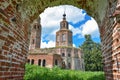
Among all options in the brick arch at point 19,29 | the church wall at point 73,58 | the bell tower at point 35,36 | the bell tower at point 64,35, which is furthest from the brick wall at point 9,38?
the bell tower at point 64,35

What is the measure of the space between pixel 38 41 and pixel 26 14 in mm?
43659

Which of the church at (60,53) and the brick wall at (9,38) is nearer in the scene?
the brick wall at (9,38)

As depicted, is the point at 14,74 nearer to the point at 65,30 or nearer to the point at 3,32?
the point at 3,32

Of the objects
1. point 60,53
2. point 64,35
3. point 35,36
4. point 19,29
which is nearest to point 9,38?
point 19,29

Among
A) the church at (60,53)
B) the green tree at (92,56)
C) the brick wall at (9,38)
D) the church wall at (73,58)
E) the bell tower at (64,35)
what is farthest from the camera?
the bell tower at (64,35)

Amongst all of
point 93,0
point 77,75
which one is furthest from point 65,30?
point 93,0

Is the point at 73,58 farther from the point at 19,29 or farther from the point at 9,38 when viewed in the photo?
the point at 9,38

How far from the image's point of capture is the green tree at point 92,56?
1647 inches

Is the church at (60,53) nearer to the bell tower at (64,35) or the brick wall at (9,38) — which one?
the bell tower at (64,35)

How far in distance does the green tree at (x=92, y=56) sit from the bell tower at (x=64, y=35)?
5.72 meters

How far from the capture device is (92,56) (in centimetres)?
4369

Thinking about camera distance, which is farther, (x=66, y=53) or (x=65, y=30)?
(x=65, y=30)

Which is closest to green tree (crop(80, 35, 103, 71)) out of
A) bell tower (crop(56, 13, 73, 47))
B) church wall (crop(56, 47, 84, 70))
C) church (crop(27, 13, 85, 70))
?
church (crop(27, 13, 85, 70))

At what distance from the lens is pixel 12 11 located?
3.03 m
